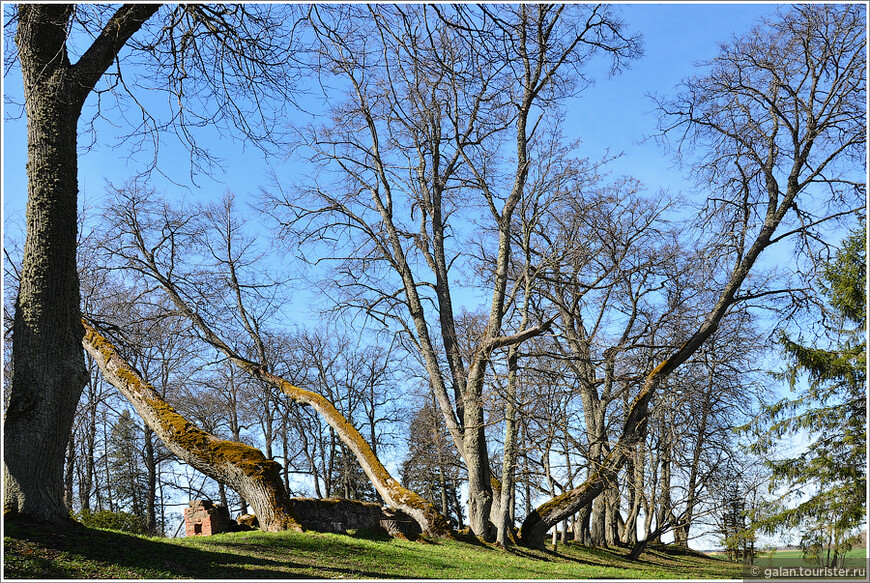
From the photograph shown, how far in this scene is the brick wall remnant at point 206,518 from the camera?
1267cm

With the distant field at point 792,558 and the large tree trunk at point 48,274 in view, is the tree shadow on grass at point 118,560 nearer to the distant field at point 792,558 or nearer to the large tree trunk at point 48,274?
the large tree trunk at point 48,274

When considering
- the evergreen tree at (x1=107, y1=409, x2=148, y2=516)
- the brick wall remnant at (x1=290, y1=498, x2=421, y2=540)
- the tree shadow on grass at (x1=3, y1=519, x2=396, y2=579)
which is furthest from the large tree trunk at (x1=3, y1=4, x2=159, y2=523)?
the evergreen tree at (x1=107, y1=409, x2=148, y2=516)

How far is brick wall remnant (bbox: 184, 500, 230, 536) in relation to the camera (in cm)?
1267

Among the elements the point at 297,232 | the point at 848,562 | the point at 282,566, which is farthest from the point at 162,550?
the point at 848,562

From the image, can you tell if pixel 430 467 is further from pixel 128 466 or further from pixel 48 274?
pixel 48 274

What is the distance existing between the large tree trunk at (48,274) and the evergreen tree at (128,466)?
17490 millimetres

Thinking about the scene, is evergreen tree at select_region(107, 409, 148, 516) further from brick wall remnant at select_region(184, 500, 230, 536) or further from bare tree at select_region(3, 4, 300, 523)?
bare tree at select_region(3, 4, 300, 523)

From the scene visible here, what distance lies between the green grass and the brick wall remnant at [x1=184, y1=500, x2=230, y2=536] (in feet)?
8.52

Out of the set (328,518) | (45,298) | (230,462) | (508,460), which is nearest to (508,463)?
(508,460)

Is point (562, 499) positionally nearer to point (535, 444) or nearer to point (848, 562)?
point (535, 444)

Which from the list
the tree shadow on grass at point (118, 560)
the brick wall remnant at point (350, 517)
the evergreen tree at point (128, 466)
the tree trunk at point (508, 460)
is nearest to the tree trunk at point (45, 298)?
the tree shadow on grass at point (118, 560)

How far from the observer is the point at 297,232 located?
1548 cm

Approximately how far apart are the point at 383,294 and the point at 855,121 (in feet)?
32.7

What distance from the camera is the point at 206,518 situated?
12.8 meters
